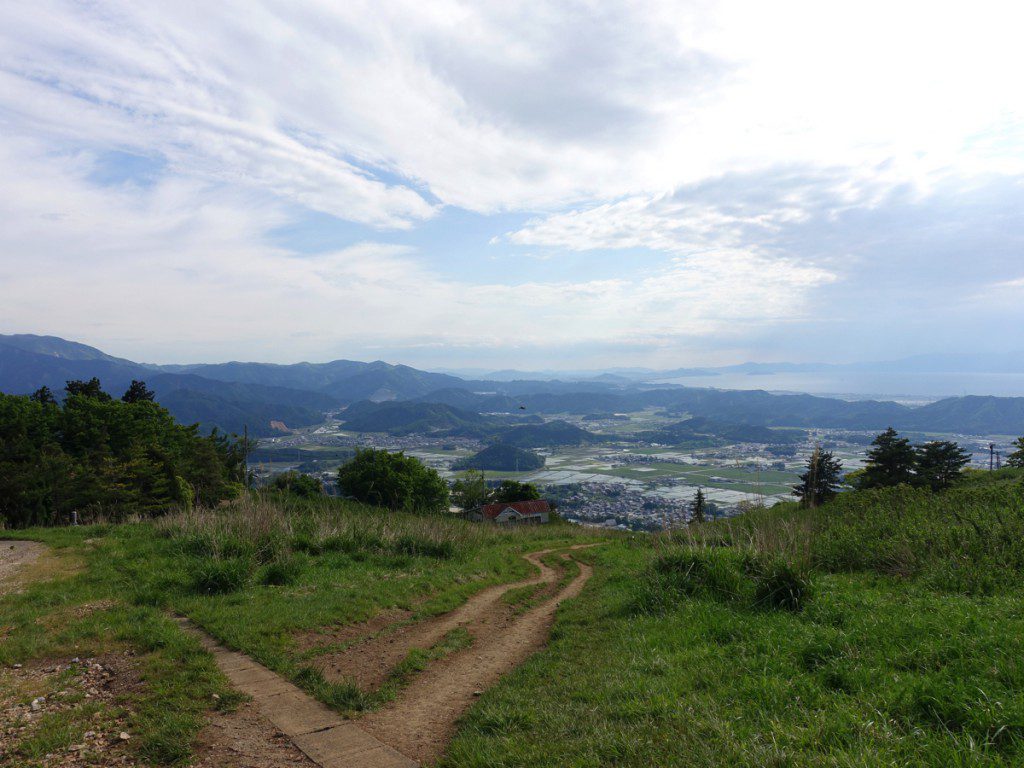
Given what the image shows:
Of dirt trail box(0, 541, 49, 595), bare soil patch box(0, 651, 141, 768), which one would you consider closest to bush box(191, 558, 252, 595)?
bare soil patch box(0, 651, 141, 768)

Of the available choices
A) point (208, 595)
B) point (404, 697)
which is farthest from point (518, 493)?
point (404, 697)

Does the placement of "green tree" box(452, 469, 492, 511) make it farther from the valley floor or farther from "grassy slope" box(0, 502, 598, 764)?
the valley floor

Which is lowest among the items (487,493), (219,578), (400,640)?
(487,493)

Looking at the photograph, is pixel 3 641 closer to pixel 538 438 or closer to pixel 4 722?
pixel 4 722

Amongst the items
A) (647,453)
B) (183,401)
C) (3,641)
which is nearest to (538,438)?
(647,453)

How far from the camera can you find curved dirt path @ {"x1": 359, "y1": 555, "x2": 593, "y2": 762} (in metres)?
4.49

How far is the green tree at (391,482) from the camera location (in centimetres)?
4556

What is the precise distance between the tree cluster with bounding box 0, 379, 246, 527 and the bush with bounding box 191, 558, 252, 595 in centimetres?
1122

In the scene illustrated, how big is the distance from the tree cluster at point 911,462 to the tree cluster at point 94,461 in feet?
90.4

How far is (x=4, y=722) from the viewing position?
14.5 feet

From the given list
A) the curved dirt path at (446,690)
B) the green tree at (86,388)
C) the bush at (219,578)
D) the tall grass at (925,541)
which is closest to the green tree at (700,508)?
the tall grass at (925,541)

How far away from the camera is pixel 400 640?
708 cm

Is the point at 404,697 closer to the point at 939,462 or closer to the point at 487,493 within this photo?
the point at 939,462

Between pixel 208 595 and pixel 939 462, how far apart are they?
28444 mm
